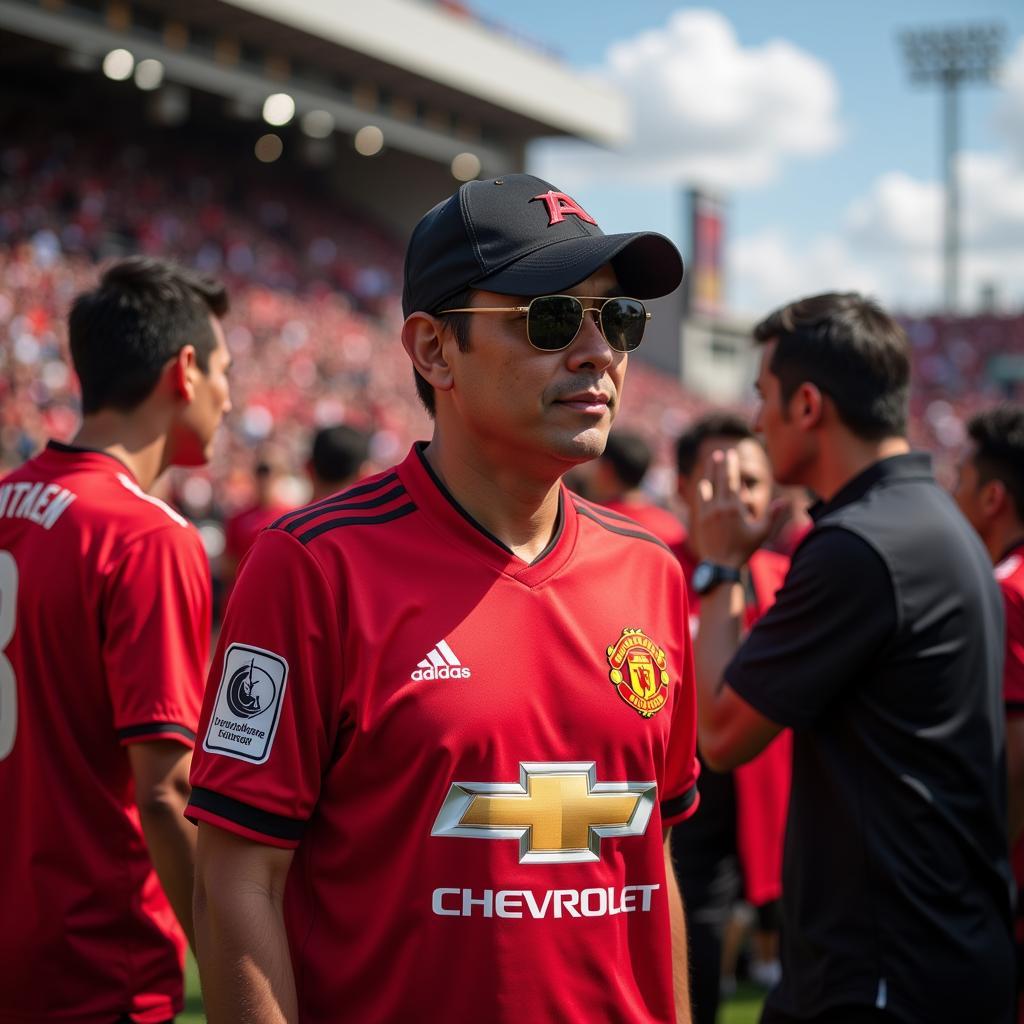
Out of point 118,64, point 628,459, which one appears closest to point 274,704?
point 628,459

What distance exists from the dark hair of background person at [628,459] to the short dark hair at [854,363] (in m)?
2.89

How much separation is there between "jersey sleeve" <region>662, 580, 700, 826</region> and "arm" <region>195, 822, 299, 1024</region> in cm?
70

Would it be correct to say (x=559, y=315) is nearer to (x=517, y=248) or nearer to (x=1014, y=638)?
(x=517, y=248)

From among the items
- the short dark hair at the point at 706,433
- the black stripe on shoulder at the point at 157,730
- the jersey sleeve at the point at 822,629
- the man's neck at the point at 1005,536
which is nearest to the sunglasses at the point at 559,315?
the jersey sleeve at the point at 822,629

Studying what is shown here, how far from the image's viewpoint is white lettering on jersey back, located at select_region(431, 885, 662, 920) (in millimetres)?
1737

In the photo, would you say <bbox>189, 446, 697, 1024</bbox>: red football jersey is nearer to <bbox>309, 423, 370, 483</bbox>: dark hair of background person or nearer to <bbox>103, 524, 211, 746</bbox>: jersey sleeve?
<bbox>103, 524, 211, 746</bbox>: jersey sleeve

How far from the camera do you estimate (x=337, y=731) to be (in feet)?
5.76

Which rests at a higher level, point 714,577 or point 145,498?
point 145,498

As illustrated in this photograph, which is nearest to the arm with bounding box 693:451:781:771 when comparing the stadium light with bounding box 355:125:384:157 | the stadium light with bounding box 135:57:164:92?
the stadium light with bounding box 135:57:164:92

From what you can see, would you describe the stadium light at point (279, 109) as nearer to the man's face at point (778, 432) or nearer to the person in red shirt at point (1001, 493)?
the person in red shirt at point (1001, 493)

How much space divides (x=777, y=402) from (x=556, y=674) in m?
1.20

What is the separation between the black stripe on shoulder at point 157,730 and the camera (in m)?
2.33

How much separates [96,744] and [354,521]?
968mm

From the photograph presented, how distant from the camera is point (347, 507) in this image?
187 cm
